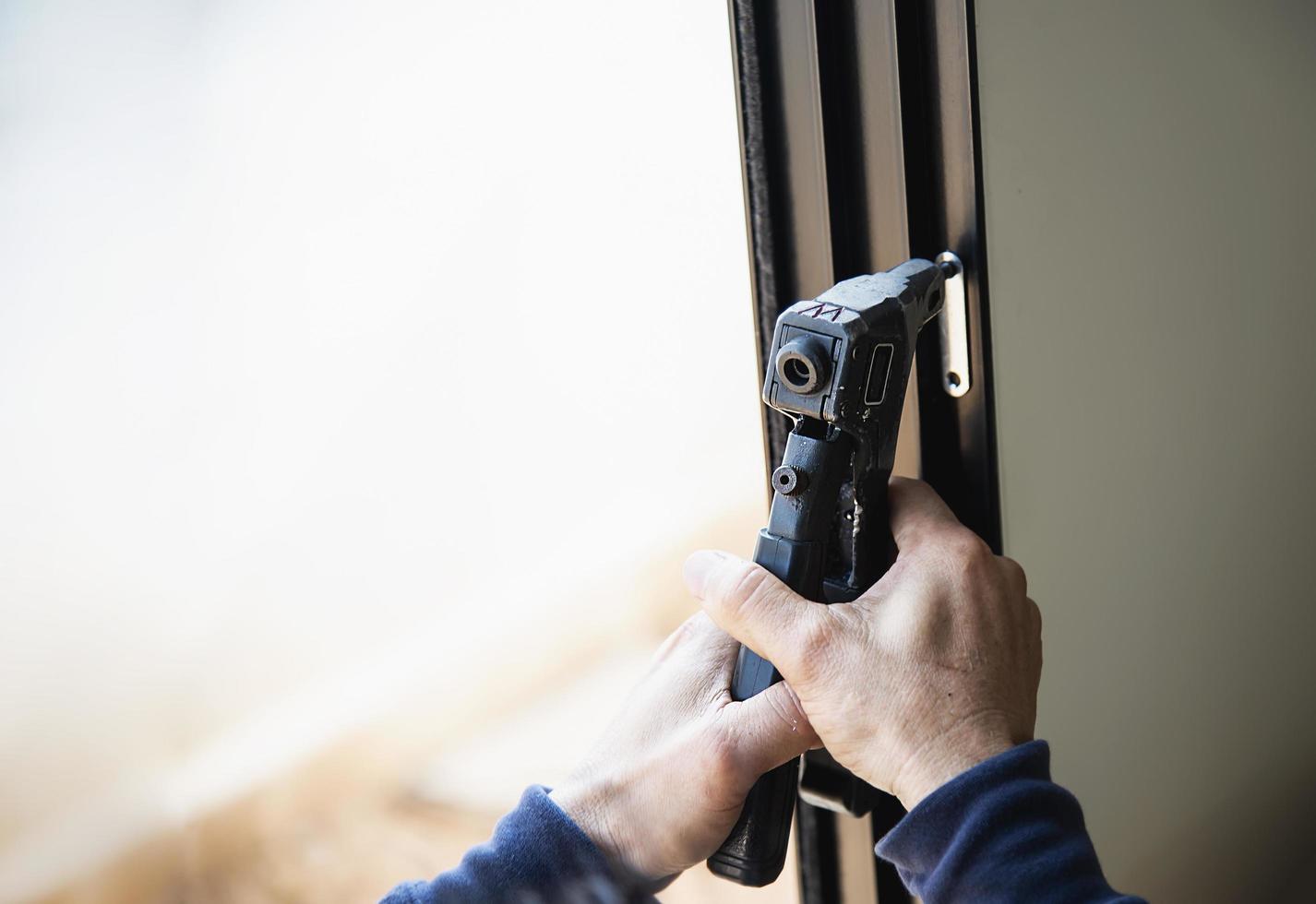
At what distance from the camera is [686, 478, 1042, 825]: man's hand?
0.58m

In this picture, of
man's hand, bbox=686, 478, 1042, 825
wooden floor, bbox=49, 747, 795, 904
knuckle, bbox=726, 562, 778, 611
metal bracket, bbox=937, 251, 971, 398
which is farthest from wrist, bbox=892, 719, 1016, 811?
wooden floor, bbox=49, 747, 795, 904

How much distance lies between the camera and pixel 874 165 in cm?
70

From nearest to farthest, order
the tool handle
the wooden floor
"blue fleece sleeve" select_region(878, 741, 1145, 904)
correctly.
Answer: "blue fleece sleeve" select_region(878, 741, 1145, 904), the tool handle, the wooden floor

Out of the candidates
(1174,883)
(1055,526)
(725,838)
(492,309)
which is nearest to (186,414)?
(492,309)

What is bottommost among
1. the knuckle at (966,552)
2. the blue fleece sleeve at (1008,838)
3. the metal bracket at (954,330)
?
the blue fleece sleeve at (1008,838)

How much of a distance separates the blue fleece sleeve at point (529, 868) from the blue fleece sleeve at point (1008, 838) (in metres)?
0.20

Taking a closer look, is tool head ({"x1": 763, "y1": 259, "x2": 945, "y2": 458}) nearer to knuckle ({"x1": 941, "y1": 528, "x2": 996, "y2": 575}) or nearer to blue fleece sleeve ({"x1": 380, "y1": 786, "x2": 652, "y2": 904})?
knuckle ({"x1": 941, "y1": 528, "x2": 996, "y2": 575})

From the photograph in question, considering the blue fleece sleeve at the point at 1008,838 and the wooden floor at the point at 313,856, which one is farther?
the wooden floor at the point at 313,856

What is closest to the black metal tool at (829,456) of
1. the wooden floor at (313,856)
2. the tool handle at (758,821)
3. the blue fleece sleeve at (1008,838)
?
the tool handle at (758,821)

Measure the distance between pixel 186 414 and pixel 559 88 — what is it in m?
0.35

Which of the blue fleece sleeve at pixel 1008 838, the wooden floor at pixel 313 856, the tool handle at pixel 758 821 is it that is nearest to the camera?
the blue fleece sleeve at pixel 1008 838

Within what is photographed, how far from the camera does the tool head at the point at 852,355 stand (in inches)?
22.5

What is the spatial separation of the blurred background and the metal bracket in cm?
16

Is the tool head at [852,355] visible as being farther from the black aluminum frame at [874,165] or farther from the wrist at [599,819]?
the wrist at [599,819]
